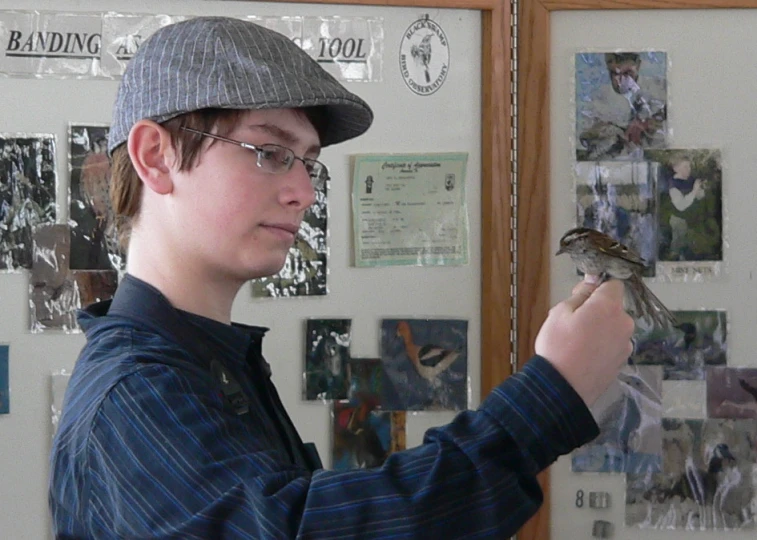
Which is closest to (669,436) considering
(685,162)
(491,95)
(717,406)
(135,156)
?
(717,406)

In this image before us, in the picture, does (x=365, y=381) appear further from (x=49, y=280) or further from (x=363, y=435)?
(x=49, y=280)

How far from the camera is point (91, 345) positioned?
75 cm

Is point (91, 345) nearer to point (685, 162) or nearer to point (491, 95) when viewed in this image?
point (491, 95)

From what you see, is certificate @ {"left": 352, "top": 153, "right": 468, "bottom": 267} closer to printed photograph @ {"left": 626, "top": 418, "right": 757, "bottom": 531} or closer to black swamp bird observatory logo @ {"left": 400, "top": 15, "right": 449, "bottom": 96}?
black swamp bird observatory logo @ {"left": 400, "top": 15, "right": 449, "bottom": 96}

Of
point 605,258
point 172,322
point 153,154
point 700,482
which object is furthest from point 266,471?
point 700,482

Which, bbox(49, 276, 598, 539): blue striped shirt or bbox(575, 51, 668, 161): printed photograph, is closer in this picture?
bbox(49, 276, 598, 539): blue striped shirt

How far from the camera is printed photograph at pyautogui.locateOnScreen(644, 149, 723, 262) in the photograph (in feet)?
4.55

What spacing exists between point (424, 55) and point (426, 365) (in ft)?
1.46

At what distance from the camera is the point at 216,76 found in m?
0.74

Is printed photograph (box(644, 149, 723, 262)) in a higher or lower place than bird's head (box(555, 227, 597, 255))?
higher

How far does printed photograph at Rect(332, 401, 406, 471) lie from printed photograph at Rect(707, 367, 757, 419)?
0.45 m

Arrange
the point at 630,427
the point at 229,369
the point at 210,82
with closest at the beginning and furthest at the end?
the point at 210,82 < the point at 229,369 < the point at 630,427

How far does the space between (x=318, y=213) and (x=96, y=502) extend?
2.52 feet

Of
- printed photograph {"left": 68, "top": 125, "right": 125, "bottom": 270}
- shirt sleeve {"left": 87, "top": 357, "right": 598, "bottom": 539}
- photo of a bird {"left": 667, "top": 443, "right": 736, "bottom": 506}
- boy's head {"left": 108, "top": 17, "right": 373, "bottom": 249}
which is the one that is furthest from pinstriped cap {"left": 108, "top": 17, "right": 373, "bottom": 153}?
photo of a bird {"left": 667, "top": 443, "right": 736, "bottom": 506}
